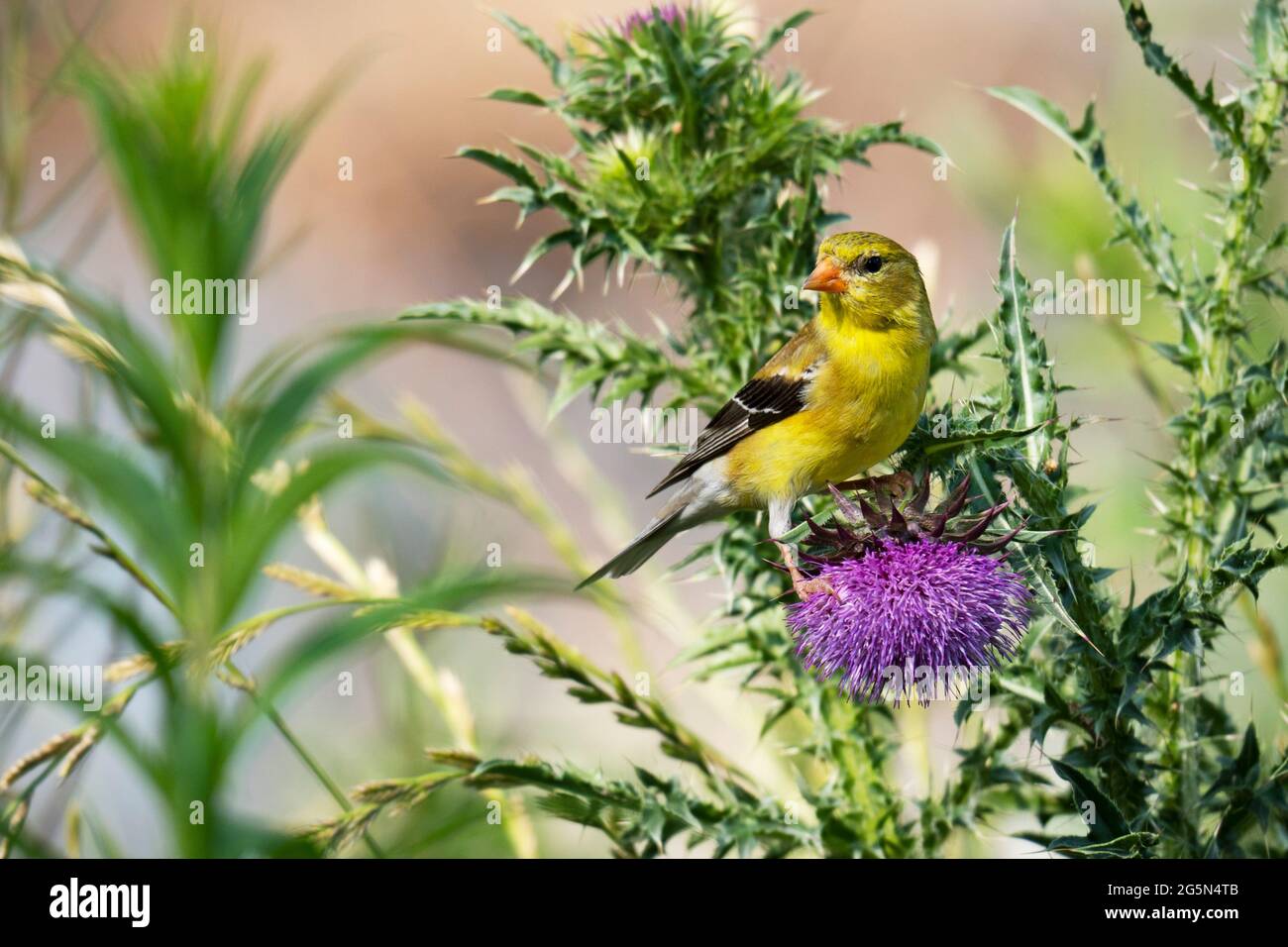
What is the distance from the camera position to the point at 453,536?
11.2ft

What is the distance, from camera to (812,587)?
2.60 metres

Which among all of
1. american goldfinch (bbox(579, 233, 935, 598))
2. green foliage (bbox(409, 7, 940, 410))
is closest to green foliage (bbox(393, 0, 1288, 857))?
green foliage (bbox(409, 7, 940, 410))

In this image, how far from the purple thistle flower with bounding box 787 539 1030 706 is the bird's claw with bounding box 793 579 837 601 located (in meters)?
Result: 0.02

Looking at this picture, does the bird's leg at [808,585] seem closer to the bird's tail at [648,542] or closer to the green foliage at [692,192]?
the bird's tail at [648,542]

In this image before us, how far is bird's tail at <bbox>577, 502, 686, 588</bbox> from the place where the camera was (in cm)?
312

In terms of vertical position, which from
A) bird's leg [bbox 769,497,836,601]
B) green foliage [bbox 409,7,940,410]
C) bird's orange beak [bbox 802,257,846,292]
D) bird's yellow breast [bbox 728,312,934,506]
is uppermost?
green foliage [bbox 409,7,940,410]

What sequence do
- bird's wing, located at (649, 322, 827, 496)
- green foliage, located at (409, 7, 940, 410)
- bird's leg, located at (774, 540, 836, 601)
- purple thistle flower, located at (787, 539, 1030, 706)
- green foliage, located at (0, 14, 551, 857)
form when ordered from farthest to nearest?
1. green foliage, located at (409, 7, 940, 410)
2. bird's wing, located at (649, 322, 827, 496)
3. bird's leg, located at (774, 540, 836, 601)
4. purple thistle flower, located at (787, 539, 1030, 706)
5. green foliage, located at (0, 14, 551, 857)

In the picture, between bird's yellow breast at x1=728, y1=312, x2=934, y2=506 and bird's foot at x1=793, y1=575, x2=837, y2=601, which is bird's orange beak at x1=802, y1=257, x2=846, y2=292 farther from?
bird's foot at x1=793, y1=575, x2=837, y2=601

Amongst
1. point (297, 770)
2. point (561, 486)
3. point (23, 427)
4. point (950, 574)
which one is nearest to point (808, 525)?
point (950, 574)

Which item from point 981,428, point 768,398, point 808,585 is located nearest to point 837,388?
point 768,398

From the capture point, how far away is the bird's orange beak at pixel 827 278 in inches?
112

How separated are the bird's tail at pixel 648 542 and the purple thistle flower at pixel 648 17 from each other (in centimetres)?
132

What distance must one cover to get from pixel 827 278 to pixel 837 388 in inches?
10.1

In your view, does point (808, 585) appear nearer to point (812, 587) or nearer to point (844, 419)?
point (812, 587)
